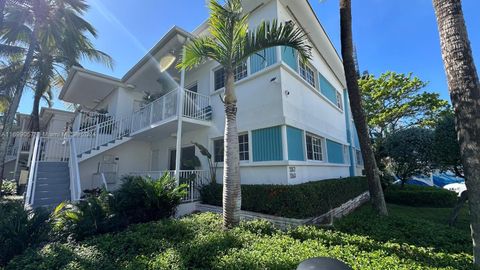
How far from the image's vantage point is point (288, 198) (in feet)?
22.3

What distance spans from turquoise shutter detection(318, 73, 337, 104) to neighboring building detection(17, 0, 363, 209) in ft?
0.23

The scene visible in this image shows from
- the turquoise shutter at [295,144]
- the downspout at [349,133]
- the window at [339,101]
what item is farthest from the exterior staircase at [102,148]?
the downspout at [349,133]

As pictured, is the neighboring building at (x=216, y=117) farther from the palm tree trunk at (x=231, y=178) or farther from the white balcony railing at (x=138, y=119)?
the palm tree trunk at (x=231, y=178)

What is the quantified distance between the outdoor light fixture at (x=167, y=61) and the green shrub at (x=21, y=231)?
25.7ft

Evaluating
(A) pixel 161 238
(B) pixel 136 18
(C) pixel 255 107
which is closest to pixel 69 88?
(B) pixel 136 18

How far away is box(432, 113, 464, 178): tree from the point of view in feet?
24.5


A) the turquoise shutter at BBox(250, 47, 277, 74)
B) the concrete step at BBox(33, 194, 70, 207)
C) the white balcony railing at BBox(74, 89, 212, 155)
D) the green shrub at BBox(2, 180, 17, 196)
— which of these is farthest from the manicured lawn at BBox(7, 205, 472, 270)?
the green shrub at BBox(2, 180, 17, 196)

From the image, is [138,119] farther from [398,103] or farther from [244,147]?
[398,103]

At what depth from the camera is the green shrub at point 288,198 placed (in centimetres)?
675

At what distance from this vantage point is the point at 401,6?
32.9 feet

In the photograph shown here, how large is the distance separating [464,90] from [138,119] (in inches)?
505

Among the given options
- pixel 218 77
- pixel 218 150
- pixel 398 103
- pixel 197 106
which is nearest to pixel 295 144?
pixel 218 150

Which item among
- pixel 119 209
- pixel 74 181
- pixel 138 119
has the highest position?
pixel 138 119

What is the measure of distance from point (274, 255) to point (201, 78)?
1016 cm
